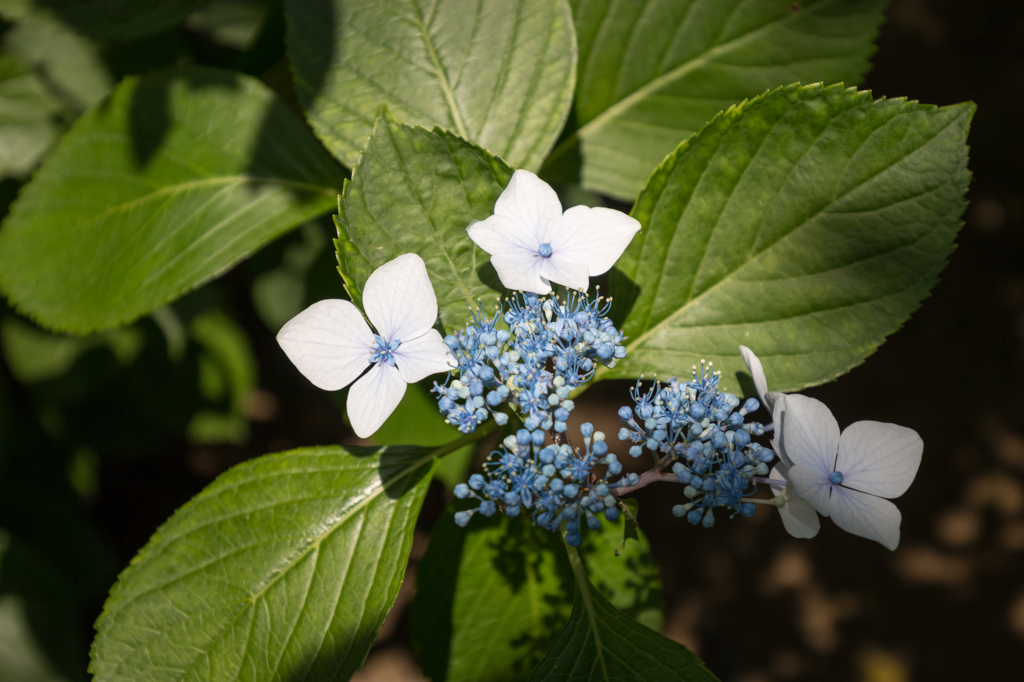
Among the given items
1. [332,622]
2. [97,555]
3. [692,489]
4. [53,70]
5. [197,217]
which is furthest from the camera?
[97,555]

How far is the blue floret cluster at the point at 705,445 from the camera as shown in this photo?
37.7 inches

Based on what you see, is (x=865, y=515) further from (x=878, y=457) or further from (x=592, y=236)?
(x=592, y=236)

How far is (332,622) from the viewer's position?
110 centimetres

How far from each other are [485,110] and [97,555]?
2093 mm

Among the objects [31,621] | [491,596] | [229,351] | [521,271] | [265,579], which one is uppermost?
[521,271]

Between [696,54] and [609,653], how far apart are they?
1286 millimetres

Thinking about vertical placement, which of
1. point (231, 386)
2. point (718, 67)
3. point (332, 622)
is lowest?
point (231, 386)

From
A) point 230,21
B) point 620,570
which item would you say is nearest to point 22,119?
point 230,21

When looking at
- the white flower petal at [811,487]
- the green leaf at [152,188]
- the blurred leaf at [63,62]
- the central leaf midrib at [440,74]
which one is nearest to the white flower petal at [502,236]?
the central leaf midrib at [440,74]

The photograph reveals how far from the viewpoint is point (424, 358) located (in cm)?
101

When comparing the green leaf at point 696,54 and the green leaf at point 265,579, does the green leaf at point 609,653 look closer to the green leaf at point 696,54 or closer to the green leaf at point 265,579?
the green leaf at point 265,579

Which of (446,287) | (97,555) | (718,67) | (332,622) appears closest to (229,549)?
(332,622)

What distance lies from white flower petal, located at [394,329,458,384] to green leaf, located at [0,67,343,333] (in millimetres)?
579

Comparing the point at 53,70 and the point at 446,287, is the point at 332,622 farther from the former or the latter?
the point at 53,70
